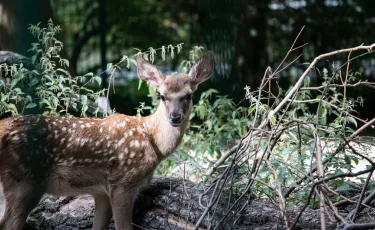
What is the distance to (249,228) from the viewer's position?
488cm

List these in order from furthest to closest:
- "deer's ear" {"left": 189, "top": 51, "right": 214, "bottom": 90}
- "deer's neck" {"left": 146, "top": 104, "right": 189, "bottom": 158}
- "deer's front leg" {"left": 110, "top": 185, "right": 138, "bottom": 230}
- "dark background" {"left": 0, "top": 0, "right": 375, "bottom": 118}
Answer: "dark background" {"left": 0, "top": 0, "right": 375, "bottom": 118} → "deer's ear" {"left": 189, "top": 51, "right": 214, "bottom": 90} → "deer's neck" {"left": 146, "top": 104, "right": 189, "bottom": 158} → "deer's front leg" {"left": 110, "top": 185, "right": 138, "bottom": 230}

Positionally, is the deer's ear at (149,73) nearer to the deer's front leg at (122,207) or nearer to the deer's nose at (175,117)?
the deer's nose at (175,117)

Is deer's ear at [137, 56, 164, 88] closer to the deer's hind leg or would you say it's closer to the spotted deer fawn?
the spotted deer fawn

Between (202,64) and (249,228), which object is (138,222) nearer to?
(249,228)

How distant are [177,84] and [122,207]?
3.16ft

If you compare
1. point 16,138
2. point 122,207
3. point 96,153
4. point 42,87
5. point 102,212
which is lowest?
point 102,212

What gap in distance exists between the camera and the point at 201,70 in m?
5.58

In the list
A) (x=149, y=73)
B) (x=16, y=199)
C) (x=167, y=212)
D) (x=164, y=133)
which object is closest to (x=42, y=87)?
(x=149, y=73)

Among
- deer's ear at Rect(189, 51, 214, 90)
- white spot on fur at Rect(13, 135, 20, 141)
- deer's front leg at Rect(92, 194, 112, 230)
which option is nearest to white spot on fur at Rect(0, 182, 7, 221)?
white spot on fur at Rect(13, 135, 20, 141)

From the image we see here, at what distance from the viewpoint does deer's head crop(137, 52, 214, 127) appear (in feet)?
17.5

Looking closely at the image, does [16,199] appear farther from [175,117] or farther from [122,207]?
[175,117]

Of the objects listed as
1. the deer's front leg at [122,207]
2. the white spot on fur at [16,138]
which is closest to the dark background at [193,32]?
the deer's front leg at [122,207]

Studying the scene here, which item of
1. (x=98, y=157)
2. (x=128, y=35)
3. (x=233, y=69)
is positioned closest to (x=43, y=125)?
(x=98, y=157)

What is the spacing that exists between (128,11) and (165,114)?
6.24 m
